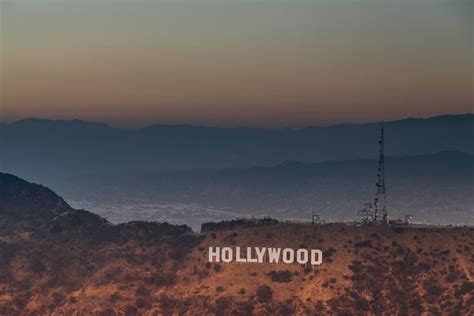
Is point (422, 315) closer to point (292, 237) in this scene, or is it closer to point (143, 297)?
point (292, 237)

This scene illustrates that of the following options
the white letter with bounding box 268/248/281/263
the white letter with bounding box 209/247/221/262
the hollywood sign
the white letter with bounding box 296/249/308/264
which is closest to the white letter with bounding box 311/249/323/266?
the hollywood sign

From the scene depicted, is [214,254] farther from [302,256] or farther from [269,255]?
[302,256]

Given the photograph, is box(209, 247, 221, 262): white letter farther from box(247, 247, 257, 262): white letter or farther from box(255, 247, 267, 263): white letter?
box(255, 247, 267, 263): white letter

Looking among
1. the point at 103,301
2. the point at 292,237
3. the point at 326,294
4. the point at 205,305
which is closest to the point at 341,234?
the point at 292,237

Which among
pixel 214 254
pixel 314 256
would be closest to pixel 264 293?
pixel 314 256

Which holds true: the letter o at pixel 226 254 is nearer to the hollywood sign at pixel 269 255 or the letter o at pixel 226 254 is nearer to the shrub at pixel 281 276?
the hollywood sign at pixel 269 255

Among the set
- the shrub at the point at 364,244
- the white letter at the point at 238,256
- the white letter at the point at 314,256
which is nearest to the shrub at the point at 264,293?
the white letter at the point at 238,256
